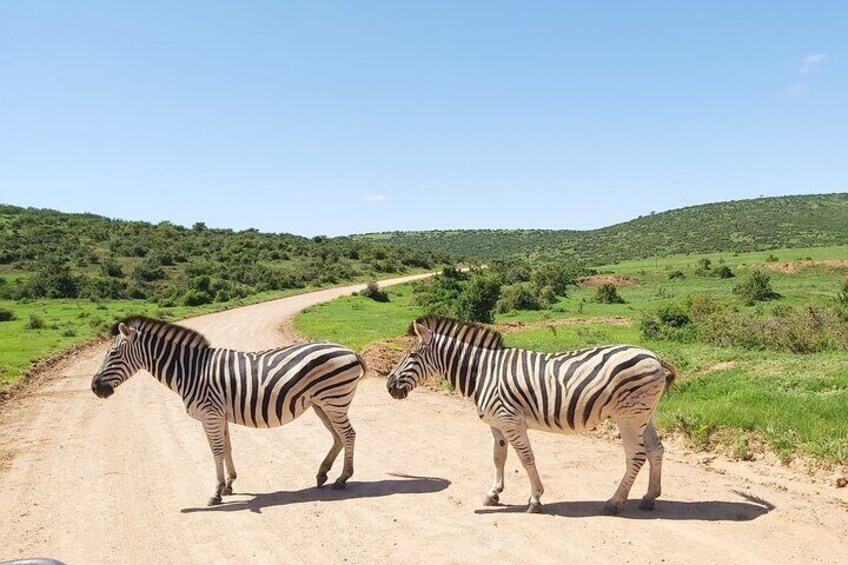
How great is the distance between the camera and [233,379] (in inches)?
359

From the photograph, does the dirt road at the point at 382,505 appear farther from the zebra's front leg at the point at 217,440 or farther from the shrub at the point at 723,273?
the shrub at the point at 723,273

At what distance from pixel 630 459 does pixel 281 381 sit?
487 cm

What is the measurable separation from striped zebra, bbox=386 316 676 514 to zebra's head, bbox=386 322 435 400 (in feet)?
1.15

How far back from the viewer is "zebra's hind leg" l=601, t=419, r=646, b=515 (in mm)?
7875

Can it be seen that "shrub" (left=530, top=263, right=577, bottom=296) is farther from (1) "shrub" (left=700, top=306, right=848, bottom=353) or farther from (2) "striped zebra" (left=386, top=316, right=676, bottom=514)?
(2) "striped zebra" (left=386, top=316, right=676, bottom=514)

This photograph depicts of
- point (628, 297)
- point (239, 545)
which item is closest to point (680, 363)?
point (239, 545)

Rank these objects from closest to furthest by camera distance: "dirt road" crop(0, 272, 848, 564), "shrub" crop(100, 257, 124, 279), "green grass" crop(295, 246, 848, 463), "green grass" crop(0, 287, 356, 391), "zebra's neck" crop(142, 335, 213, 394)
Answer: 1. "dirt road" crop(0, 272, 848, 564)
2. "zebra's neck" crop(142, 335, 213, 394)
3. "green grass" crop(295, 246, 848, 463)
4. "green grass" crop(0, 287, 356, 391)
5. "shrub" crop(100, 257, 124, 279)

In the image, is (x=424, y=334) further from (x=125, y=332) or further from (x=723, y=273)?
(x=723, y=273)

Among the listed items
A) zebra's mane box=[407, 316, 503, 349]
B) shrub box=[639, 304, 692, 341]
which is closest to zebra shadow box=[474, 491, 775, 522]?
zebra's mane box=[407, 316, 503, 349]

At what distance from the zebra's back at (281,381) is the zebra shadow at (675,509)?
8.95 feet

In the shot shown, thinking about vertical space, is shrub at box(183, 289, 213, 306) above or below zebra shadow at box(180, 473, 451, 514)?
above

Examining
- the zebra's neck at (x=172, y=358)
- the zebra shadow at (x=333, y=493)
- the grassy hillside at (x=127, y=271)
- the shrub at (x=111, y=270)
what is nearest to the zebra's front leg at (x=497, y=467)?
the zebra shadow at (x=333, y=493)

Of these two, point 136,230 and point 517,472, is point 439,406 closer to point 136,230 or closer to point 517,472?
point 517,472

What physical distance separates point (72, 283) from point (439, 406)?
133ft
